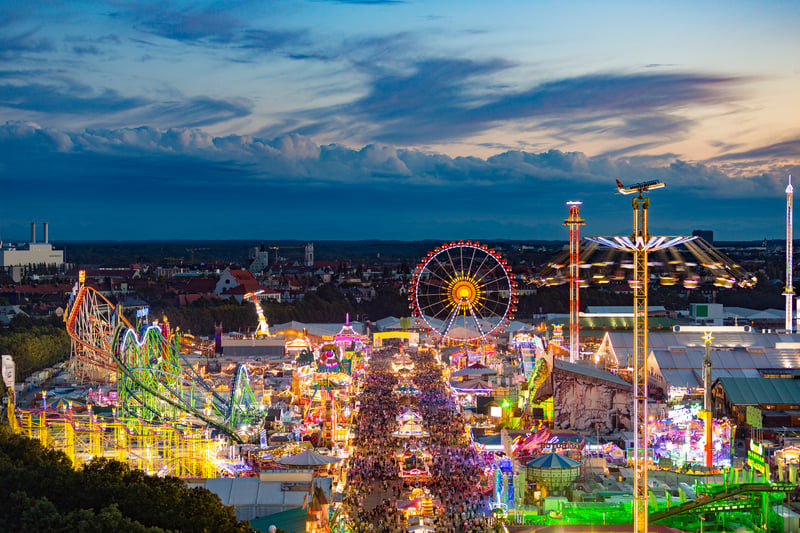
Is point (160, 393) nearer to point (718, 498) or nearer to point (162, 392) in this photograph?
point (162, 392)

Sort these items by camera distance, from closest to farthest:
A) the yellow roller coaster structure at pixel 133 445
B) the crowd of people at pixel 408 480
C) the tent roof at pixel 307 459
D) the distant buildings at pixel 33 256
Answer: the crowd of people at pixel 408 480, the yellow roller coaster structure at pixel 133 445, the tent roof at pixel 307 459, the distant buildings at pixel 33 256

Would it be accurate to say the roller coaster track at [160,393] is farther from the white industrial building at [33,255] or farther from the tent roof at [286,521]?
the white industrial building at [33,255]

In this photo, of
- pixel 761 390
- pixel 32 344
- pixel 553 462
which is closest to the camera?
pixel 553 462

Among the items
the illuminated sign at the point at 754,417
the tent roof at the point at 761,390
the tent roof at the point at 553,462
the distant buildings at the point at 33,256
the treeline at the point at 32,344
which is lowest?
the tent roof at the point at 553,462

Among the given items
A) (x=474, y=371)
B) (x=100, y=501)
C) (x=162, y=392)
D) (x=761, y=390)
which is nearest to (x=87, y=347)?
(x=162, y=392)

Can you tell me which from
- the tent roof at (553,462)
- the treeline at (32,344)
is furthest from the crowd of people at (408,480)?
the treeline at (32,344)

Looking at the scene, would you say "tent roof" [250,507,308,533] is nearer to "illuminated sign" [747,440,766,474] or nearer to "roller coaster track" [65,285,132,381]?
"illuminated sign" [747,440,766,474]
